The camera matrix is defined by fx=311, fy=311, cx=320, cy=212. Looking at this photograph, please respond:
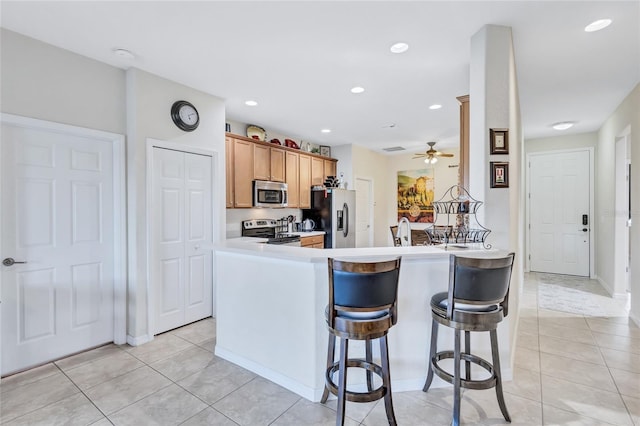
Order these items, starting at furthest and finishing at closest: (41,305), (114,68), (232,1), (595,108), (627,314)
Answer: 1. (595,108)
2. (627,314)
3. (114,68)
4. (41,305)
5. (232,1)

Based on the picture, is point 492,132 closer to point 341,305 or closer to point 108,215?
point 341,305

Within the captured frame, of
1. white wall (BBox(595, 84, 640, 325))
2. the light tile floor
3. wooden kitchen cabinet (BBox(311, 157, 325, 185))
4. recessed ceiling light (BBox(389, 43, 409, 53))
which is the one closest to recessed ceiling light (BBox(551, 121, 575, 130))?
white wall (BBox(595, 84, 640, 325))

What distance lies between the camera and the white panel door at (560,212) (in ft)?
18.4

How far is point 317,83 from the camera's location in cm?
337

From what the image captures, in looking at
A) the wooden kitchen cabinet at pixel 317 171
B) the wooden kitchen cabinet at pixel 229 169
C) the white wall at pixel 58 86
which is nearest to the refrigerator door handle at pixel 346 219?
the wooden kitchen cabinet at pixel 317 171

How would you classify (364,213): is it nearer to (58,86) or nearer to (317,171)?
(317,171)

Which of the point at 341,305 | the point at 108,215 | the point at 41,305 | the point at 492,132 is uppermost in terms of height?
the point at 492,132

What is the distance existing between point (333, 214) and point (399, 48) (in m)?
3.38

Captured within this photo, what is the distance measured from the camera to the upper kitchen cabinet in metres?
4.72

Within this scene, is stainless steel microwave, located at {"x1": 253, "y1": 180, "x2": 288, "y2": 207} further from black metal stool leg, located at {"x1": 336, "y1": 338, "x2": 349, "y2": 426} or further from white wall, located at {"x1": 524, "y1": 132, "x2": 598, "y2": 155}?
white wall, located at {"x1": 524, "y1": 132, "x2": 598, "y2": 155}

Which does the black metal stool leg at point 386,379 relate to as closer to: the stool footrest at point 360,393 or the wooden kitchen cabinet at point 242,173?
the stool footrest at point 360,393

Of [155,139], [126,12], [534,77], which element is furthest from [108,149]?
[534,77]

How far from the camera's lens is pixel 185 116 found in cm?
339

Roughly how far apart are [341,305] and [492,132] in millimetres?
1691
